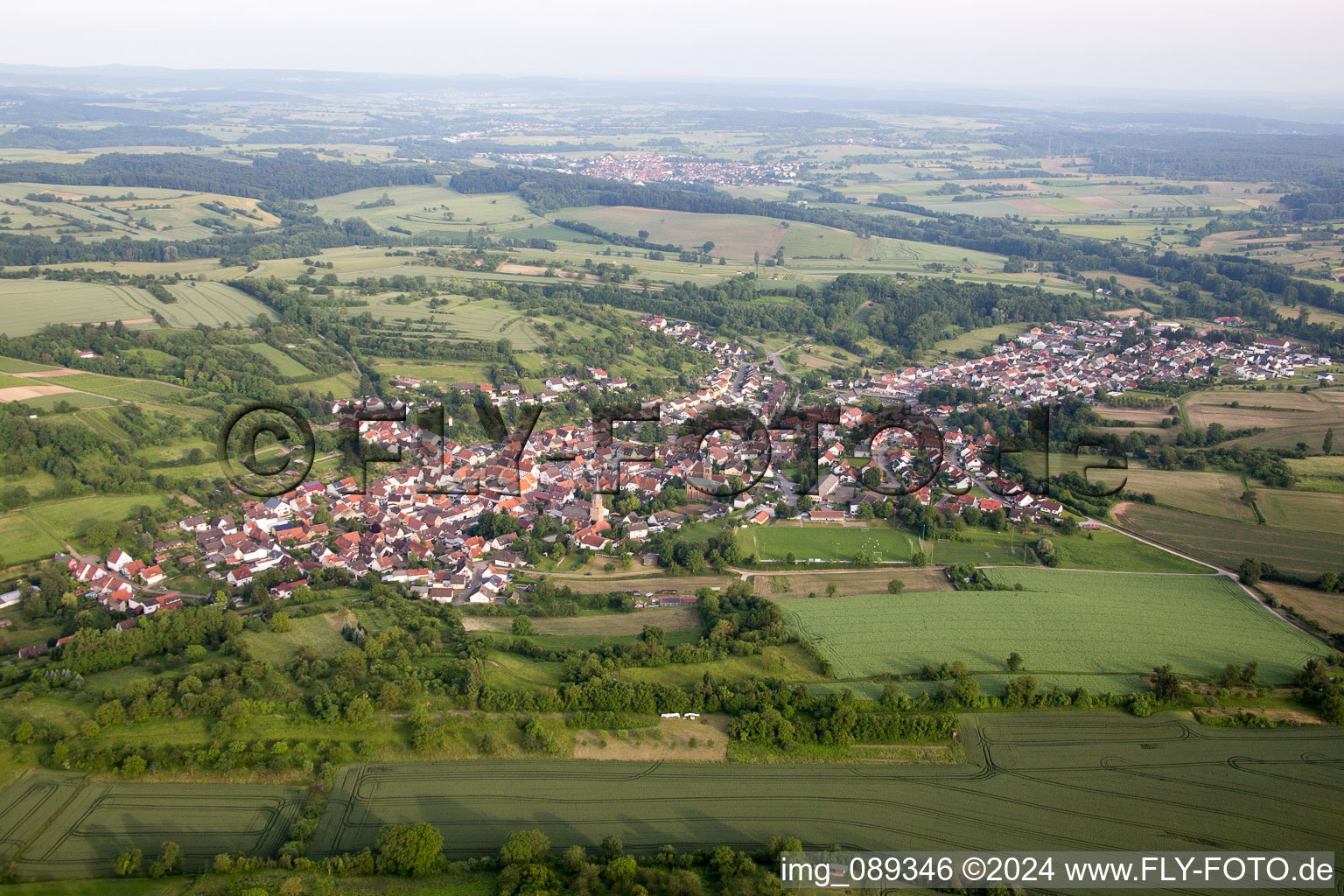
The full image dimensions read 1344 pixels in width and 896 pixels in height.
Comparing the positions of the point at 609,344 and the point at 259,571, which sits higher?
the point at 609,344

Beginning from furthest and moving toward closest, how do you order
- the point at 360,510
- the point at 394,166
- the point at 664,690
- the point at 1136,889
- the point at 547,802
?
the point at 394,166
the point at 360,510
the point at 664,690
the point at 547,802
the point at 1136,889

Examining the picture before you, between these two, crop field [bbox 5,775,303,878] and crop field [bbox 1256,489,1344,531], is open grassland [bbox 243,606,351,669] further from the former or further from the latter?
crop field [bbox 1256,489,1344,531]

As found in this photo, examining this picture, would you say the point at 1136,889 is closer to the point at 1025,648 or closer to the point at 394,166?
the point at 1025,648

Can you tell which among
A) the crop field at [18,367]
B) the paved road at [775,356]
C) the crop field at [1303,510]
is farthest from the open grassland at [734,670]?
the crop field at [18,367]

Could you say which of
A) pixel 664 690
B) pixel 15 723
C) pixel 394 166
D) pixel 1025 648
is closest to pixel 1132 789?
pixel 1025 648

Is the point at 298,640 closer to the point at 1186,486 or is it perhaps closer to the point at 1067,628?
the point at 1067,628

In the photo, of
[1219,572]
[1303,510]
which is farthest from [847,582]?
[1303,510]

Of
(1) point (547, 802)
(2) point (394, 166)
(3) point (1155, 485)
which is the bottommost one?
(1) point (547, 802)
